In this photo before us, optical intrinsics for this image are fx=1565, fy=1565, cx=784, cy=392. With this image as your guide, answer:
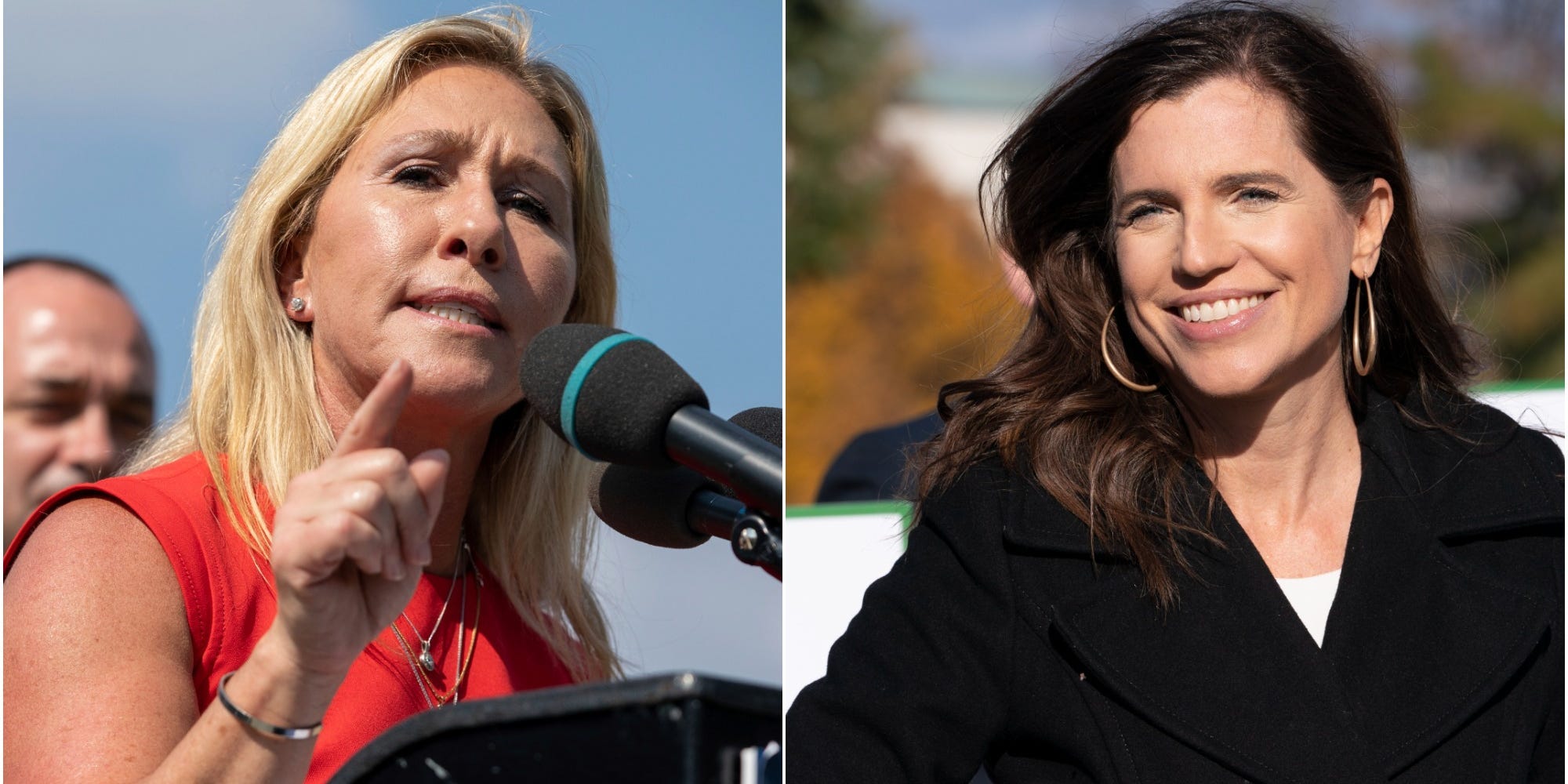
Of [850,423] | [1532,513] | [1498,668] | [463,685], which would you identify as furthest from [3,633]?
[850,423]

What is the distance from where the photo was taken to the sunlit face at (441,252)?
241 cm

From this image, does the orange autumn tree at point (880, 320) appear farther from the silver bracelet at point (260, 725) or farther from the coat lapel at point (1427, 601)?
the silver bracelet at point (260, 725)

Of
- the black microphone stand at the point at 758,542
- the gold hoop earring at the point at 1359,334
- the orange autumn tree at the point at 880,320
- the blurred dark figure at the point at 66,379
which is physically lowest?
the black microphone stand at the point at 758,542

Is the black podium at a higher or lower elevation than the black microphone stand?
lower

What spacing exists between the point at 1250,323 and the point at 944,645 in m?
0.69

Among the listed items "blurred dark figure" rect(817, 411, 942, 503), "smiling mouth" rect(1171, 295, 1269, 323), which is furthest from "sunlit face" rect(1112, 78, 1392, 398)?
"blurred dark figure" rect(817, 411, 942, 503)

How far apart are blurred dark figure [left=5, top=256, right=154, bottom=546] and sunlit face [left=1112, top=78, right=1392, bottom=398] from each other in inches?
93.2

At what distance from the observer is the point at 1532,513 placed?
2.55 meters

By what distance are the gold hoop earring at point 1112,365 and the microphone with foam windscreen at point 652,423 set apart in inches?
41.2

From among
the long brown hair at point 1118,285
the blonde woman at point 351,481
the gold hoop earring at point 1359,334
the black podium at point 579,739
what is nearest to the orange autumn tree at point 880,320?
the blonde woman at point 351,481

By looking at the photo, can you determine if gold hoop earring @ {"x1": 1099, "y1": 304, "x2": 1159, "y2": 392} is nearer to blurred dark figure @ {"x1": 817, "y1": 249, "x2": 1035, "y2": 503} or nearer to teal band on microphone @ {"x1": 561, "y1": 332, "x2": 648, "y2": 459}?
blurred dark figure @ {"x1": 817, "y1": 249, "x2": 1035, "y2": 503}

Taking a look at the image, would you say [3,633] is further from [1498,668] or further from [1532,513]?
[1532,513]

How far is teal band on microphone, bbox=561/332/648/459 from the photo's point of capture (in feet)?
5.74

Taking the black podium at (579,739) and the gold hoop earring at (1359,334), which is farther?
the gold hoop earring at (1359,334)
